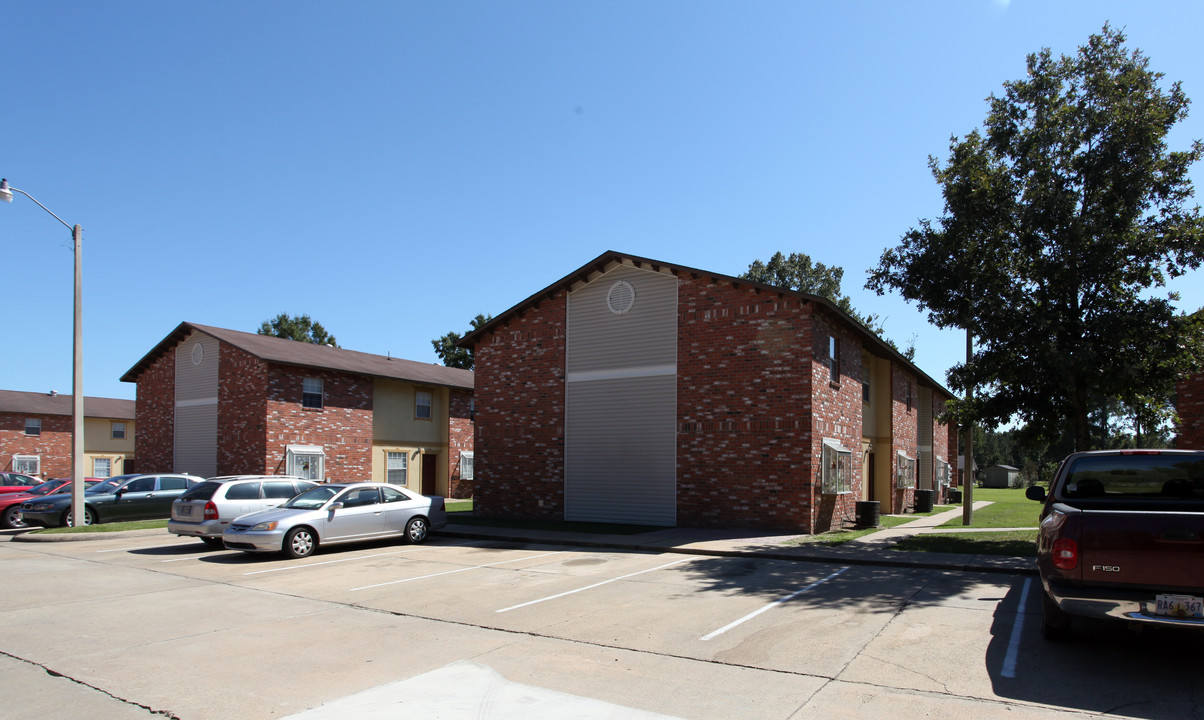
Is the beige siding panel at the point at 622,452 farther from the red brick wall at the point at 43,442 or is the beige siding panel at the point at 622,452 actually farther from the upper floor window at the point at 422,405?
the red brick wall at the point at 43,442

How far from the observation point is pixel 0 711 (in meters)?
5.75

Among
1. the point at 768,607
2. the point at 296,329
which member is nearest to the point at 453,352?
the point at 296,329

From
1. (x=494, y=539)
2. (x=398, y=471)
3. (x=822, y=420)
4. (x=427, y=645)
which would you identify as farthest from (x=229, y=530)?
(x=398, y=471)

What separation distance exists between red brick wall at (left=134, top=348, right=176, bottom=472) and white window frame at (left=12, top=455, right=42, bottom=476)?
11078 millimetres

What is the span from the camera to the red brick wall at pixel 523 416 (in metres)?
21.7

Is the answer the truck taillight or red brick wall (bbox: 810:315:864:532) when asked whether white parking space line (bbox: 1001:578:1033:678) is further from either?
red brick wall (bbox: 810:315:864:532)

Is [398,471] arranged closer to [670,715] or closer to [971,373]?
[971,373]

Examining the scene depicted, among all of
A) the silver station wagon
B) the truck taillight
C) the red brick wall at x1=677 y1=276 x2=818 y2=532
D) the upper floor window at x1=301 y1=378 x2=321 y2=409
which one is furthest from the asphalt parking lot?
the upper floor window at x1=301 y1=378 x2=321 y2=409

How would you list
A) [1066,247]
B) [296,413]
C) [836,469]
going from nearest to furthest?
1. [1066,247]
2. [836,469]
3. [296,413]

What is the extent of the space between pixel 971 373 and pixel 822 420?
3.55 metres

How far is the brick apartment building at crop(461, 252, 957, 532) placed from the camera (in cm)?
1786

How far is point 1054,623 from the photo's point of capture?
7219 mm

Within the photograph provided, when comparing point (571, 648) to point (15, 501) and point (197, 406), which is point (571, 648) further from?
point (197, 406)

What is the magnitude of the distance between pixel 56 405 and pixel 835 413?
43175 mm
